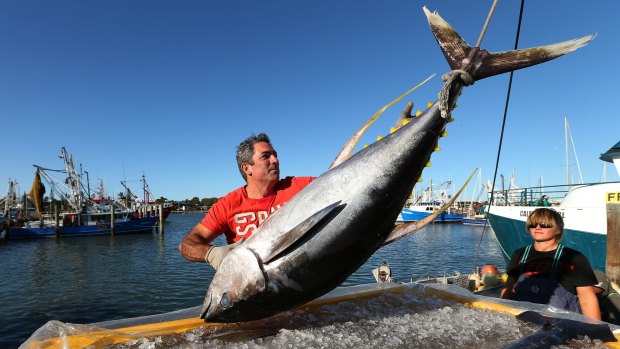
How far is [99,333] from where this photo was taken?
77.8 inches

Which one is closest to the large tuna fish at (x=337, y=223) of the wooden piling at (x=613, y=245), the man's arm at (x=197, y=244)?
the man's arm at (x=197, y=244)

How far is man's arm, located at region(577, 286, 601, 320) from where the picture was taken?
111 inches

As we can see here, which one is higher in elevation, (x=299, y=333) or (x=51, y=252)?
(x=299, y=333)

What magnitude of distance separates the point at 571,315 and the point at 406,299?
3.60 ft

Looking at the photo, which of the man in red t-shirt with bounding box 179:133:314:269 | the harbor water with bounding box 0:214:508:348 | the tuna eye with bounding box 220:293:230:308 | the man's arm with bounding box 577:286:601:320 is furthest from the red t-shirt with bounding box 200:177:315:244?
the man's arm with bounding box 577:286:601:320

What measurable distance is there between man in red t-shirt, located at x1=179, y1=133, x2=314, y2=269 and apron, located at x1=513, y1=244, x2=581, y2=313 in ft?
7.27

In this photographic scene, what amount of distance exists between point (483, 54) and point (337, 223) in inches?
61.5

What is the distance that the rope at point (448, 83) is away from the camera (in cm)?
234

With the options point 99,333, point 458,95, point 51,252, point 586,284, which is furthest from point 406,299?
point 51,252

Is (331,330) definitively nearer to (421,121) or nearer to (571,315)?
(421,121)

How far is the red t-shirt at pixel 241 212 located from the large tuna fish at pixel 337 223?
1.96 feet

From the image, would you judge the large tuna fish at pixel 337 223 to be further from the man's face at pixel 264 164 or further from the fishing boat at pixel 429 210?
the fishing boat at pixel 429 210

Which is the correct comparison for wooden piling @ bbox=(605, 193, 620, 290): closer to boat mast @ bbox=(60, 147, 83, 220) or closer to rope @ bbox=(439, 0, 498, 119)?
rope @ bbox=(439, 0, 498, 119)

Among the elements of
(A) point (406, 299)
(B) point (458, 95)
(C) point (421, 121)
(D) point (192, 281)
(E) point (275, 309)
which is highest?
(B) point (458, 95)
